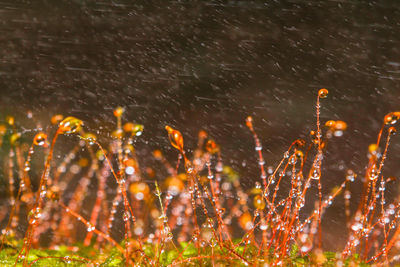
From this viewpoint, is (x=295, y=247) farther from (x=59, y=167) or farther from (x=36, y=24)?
(x=36, y=24)

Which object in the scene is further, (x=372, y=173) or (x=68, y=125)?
(x=372, y=173)

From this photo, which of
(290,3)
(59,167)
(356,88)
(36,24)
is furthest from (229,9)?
(59,167)

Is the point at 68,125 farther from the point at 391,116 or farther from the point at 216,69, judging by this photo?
the point at 216,69

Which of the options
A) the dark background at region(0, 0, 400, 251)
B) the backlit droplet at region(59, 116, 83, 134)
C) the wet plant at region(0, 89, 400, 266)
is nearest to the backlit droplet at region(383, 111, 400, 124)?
the wet plant at region(0, 89, 400, 266)

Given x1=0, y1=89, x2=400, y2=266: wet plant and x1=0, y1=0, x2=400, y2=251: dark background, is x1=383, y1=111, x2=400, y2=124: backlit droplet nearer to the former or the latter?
x1=0, y1=89, x2=400, y2=266: wet plant

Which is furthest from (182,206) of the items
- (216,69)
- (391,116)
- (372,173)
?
(391,116)

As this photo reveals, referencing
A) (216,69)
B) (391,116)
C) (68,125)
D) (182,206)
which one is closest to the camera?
(68,125)
